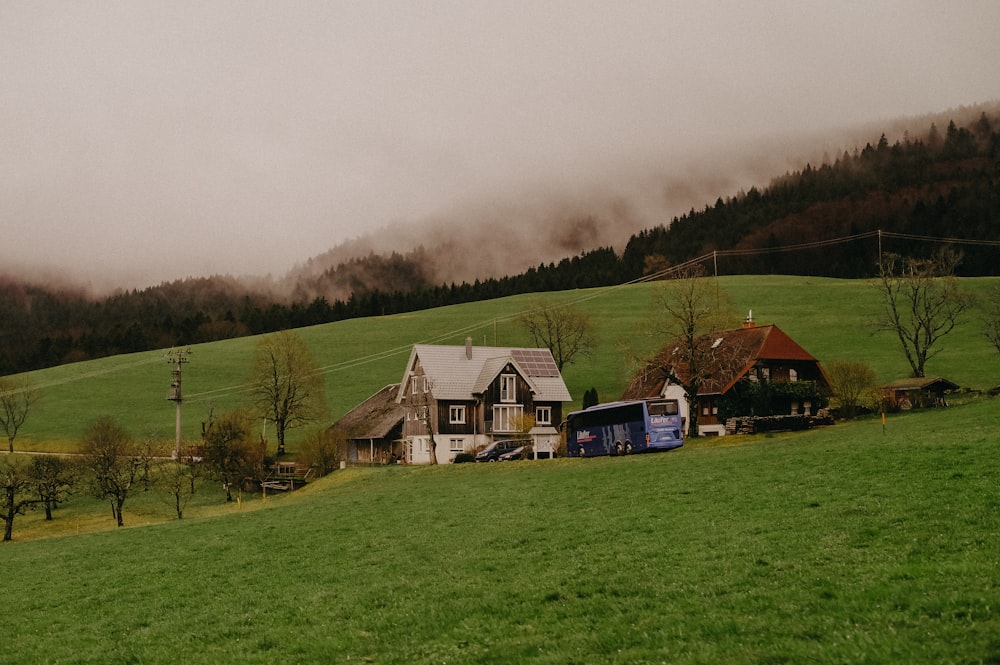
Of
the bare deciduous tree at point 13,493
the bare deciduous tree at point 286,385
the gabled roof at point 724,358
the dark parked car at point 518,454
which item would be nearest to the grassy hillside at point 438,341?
the bare deciduous tree at point 286,385

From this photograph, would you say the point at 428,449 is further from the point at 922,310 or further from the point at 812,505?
the point at 922,310

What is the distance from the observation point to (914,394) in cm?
7425

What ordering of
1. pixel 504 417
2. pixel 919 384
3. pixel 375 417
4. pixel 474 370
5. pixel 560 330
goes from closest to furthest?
1. pixel 919 384
2. pixel 504 417
3. pixel 474 370
4. pixel 375 417
5. pixel 560 330

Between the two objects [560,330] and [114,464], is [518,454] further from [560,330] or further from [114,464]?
[560,330]

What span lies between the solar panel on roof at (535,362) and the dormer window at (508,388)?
3910 millimetres

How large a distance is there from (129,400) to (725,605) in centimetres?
12560

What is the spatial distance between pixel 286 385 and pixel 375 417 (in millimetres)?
15263

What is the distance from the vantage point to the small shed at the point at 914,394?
72375mm

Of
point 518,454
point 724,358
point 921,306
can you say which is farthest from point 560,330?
point 921,306

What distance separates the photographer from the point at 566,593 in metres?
16.9

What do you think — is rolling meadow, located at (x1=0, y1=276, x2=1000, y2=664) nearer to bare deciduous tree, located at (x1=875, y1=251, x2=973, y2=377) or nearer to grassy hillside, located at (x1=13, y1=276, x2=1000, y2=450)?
bare deciduous tree, located at (x1=875, y1=251, x2=973, y2=377)

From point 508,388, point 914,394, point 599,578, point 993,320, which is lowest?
point 599,578

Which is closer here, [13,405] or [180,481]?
[180,481]

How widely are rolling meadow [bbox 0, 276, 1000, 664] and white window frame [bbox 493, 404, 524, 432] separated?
4331 centimetres
